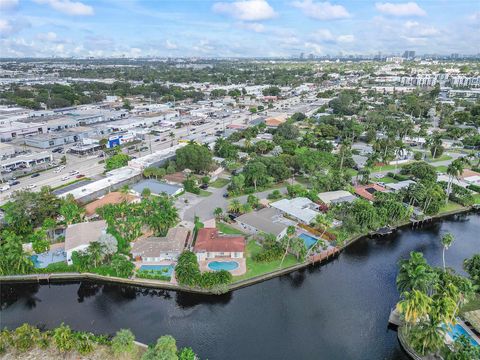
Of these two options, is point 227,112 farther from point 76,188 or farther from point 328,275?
point 328,275

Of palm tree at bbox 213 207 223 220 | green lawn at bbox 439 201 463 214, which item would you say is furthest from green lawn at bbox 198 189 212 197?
green lawn at bbox 439 201 463 214

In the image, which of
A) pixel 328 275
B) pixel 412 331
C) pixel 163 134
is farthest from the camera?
pixel 163 134

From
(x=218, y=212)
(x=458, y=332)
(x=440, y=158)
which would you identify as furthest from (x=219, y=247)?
(x=440, y=158)

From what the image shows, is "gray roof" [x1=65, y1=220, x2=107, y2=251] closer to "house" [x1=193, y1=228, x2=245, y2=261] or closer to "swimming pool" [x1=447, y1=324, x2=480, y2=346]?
"house" [x1=193, y1=228, x2=245, y2=261]

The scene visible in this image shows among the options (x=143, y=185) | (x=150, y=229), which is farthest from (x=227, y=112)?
(x=150, y=229)

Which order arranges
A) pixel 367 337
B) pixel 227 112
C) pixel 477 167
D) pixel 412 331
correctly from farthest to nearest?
1. pixel 227 112
2. pixel 477 167
3. pixel 367 337
4. pixel 412 331

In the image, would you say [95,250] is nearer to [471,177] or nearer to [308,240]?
[308,240]
